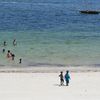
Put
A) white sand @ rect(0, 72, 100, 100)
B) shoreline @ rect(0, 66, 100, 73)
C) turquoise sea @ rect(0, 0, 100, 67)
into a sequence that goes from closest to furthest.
→ white sand @ rect(0, 72, 100, 100) < shoreline @ rect(0, 66, 100, 73) < turquoise sea @ rect(0, 0, 100, 67)

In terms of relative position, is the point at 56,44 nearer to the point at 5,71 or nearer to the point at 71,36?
the point at 71,36

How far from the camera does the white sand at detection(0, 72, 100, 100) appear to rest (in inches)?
1288

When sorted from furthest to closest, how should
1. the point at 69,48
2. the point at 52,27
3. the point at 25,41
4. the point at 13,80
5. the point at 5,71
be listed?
the point at 52,27
the point at 25,41
the point at 69,48
the point at 5,71
the point at 13,80

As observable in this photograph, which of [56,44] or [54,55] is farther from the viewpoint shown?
[56,44]

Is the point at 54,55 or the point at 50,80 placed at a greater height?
the point at 54,55

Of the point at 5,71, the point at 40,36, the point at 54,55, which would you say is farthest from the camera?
the point at 40,36

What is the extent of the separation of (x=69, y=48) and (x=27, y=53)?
726cm

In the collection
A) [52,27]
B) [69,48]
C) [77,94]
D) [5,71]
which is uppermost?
[52,27]

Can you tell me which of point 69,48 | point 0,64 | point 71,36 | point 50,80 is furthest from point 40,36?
point 50,80

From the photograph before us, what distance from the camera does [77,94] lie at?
3372 centimetres

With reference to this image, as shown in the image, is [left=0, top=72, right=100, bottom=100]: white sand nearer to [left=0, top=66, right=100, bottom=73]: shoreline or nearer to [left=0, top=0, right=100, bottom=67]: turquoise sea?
[left=0, top=66, right=100, bottom=73]: shoreline

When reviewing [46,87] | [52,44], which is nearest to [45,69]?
[46,87]

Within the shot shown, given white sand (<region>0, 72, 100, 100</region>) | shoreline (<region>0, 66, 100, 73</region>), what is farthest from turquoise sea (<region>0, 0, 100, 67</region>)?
white sand (<region>0, 72, 100, 100</region>)

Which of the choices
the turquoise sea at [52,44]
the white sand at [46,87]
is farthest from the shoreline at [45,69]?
the turquoise sea at [52,44]
